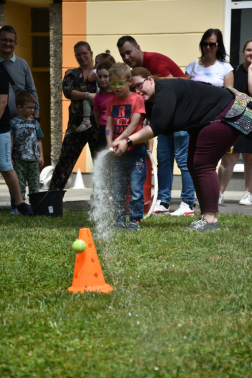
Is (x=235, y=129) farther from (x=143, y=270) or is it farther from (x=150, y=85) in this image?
(x=143, y=270)

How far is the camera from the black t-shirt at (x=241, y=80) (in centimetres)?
645

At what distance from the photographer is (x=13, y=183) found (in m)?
5.75

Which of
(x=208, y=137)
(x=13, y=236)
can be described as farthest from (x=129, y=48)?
(x=13, y=236)

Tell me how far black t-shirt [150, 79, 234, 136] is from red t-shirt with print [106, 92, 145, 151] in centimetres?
32

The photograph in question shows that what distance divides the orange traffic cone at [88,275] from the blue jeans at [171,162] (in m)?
3.07

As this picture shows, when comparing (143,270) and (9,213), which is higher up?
(143,270)

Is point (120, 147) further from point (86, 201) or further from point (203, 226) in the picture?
point (86, 201)

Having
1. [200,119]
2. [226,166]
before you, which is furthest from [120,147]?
[226,166]

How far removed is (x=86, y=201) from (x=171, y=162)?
1.80 metres

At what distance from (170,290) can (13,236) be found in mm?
1935

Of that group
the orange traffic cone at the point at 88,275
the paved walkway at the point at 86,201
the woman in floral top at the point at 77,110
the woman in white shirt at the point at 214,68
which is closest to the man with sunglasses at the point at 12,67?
the woman in floral top at the point at 77,110

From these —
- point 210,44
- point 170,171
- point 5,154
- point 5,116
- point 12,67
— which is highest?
point 210,44

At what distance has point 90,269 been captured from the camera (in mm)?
2859

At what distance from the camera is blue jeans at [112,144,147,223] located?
4.69 metres
